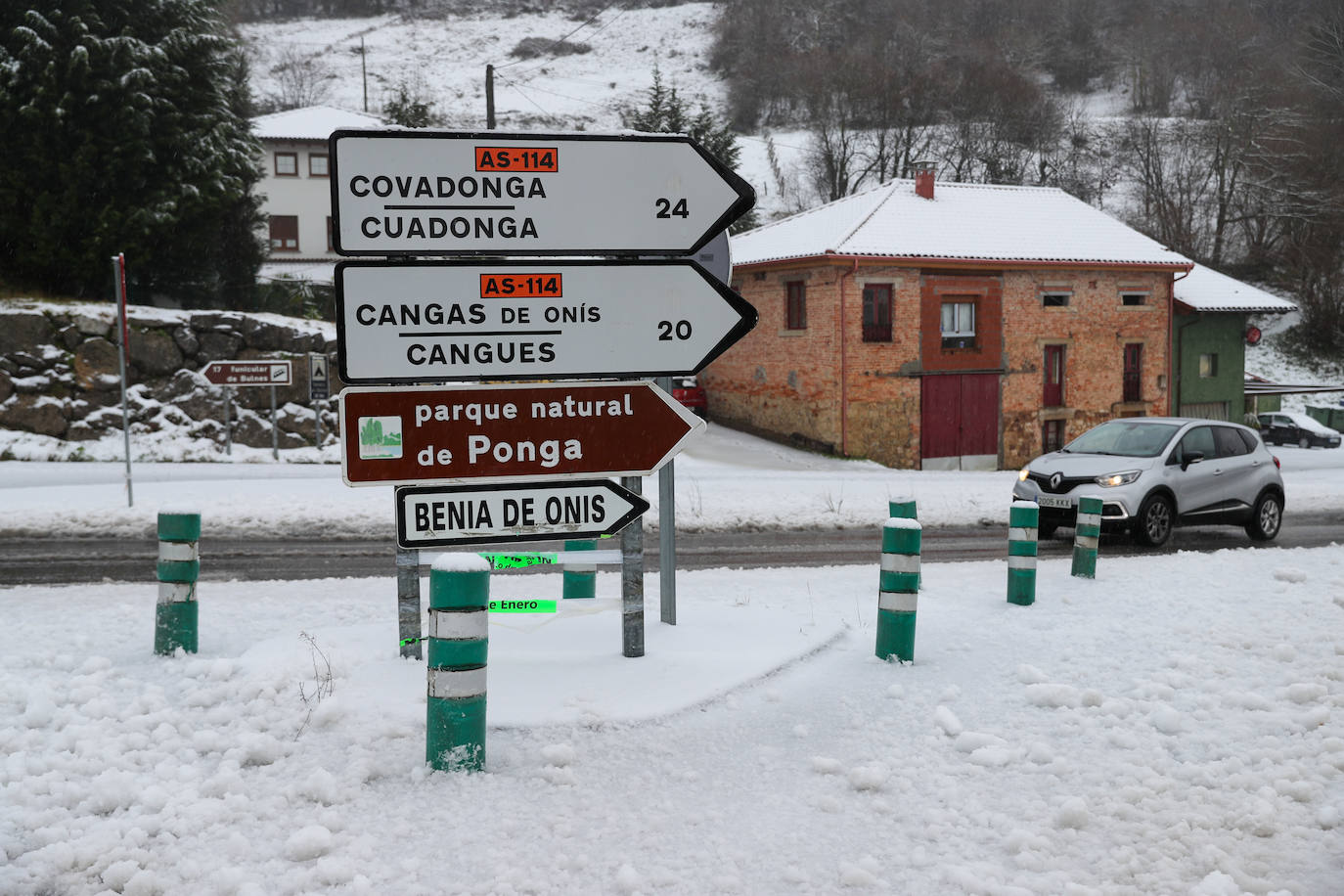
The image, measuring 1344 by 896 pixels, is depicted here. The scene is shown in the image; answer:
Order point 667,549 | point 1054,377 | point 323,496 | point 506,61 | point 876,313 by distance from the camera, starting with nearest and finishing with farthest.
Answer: point 667,549 → point 323,496 → point 876,313 → point 1054,377 → point 506,61

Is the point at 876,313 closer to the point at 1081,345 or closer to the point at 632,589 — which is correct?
the point at 1081,345

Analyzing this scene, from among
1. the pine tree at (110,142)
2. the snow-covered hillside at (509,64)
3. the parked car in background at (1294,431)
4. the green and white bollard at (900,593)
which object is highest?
the snow-covered hillside at (509,64)

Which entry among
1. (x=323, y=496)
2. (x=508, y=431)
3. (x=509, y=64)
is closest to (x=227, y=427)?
(x=323, y=496)

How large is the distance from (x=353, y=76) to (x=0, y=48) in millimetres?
79708

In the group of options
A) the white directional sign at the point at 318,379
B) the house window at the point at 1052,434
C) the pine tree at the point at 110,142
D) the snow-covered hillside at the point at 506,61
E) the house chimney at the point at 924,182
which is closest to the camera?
the pine tree at the point at 110,142

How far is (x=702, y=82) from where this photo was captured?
3819 inches

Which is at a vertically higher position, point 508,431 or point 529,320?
point 529,320

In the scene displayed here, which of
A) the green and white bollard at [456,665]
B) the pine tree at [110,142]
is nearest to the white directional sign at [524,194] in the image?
the green and white bollard at [456,665]

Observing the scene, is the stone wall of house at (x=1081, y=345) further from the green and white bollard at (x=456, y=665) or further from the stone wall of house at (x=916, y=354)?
the green and white bollard at (x=456, y=665)

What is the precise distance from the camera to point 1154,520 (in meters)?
12.0

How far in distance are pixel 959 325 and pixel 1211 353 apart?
12.9m

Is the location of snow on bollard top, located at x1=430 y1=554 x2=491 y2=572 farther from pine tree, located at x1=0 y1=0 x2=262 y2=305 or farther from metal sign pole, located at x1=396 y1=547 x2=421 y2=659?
pine tree, located at x1=0 y1=0 x2=262 y2=305

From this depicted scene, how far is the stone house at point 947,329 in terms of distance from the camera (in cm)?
2717

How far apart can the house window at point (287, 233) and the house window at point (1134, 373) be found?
34.2m
